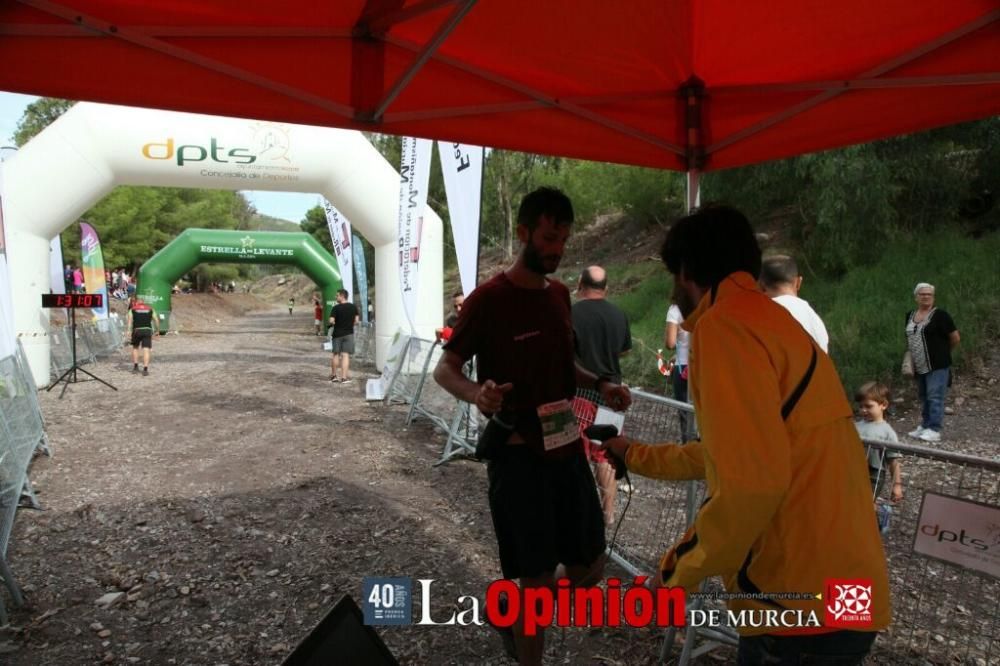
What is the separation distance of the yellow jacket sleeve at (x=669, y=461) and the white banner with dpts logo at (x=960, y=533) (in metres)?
1.02

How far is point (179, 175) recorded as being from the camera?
37.6 ft

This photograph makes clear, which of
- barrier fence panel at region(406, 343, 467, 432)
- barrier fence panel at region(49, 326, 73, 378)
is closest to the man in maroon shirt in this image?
barrier fence panel at region(406, 343, 467, 432)

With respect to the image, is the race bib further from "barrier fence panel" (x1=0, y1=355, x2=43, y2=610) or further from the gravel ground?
"barrier fence panel" (x1=0, y1=355, x2=43, y2=610)

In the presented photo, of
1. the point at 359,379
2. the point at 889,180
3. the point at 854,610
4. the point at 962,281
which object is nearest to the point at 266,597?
the point at 854,610

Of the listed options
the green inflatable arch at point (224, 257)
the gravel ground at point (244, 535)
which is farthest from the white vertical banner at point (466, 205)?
the green inflatable arch at point (224, 257)

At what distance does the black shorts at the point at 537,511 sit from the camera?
2516 millimetres

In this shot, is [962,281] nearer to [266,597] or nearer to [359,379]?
[359,379]

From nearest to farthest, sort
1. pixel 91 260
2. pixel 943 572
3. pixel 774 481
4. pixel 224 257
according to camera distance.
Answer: pixel 774 481 → pixel 943 572 → pixel 91 260 → pixel 224 257

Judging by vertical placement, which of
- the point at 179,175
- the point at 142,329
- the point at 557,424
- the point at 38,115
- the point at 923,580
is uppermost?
the point at 38,115

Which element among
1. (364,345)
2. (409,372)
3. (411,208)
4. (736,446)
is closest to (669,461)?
(736,446)

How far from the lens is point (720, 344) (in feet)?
4.64
